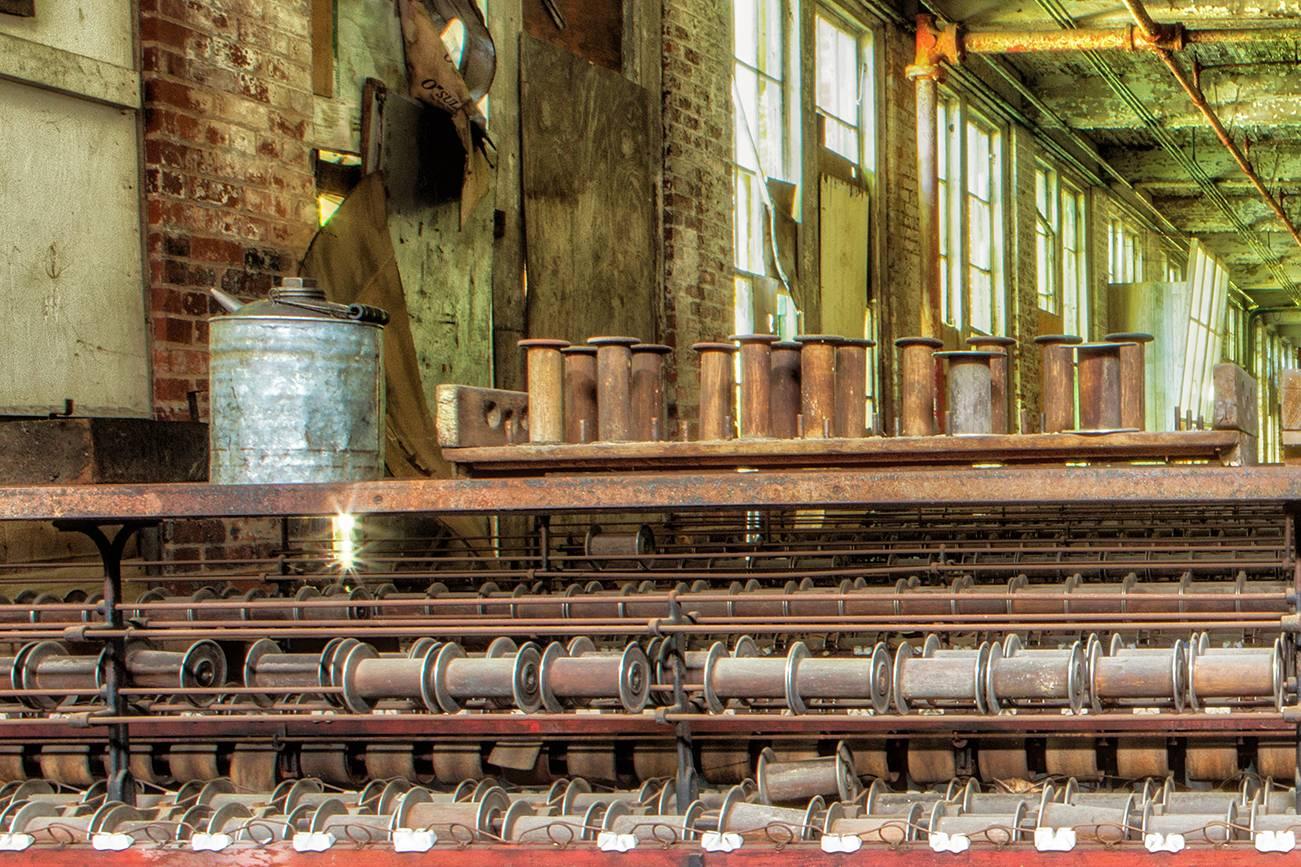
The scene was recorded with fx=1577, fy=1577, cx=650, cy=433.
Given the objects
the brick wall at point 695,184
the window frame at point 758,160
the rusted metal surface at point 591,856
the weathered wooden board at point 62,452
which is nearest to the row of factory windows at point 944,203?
the window frame at point 758,160

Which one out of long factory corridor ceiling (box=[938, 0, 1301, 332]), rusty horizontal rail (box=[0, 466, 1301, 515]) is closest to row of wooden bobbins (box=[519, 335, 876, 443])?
rusty horizontal rail (box=[0, 466, 1301, 515])

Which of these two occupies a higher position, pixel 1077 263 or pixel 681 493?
pixel 1077 263

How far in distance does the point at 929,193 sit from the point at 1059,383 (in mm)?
8054

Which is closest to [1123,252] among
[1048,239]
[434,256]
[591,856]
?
[1048,239]

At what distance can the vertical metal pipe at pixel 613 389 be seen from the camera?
3.44 m

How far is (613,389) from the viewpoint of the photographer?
345cm

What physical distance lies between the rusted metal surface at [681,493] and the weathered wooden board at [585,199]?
4594mm

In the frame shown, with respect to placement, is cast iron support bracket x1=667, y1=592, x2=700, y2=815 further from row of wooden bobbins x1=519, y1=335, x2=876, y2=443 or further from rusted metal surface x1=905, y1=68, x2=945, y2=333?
rusted metal surface x1=905, y1=68, x2=945, y2=333

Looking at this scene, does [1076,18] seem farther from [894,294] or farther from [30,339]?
Answer: [30,339]

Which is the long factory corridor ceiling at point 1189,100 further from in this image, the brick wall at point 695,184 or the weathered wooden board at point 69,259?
the weathered wooden board at point 69,259

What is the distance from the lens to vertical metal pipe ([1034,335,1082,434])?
3.51m

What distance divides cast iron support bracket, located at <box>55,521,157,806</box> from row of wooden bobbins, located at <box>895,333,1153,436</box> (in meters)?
1.73

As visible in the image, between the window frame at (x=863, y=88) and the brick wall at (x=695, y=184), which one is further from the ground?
the window frame at (x=863, y=88)

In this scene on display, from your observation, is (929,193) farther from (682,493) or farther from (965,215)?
(682,493)
